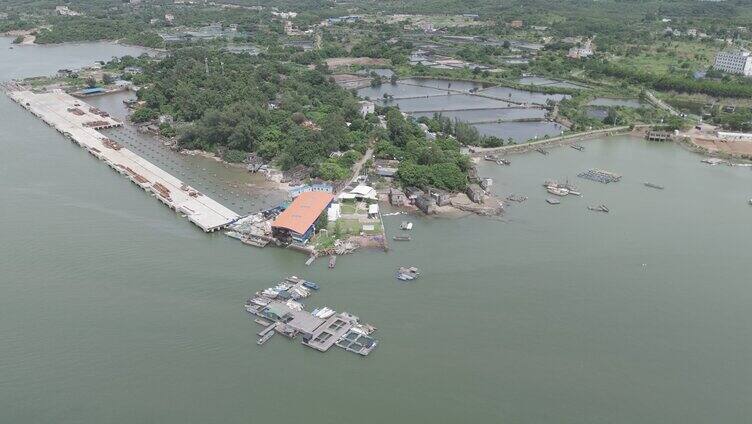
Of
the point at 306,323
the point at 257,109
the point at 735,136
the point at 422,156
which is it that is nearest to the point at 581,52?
the point at 735,136

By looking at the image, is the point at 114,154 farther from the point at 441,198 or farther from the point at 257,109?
the point at 441,198

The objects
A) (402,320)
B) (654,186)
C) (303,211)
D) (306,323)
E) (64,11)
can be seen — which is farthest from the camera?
(64,11)

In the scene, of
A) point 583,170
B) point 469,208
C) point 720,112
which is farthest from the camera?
point 720,112

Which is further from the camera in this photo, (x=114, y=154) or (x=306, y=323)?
(x=114, y=154)

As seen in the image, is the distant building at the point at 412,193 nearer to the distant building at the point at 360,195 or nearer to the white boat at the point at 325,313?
the distant building at the point at 360,195

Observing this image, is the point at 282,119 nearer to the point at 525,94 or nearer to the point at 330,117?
the point at 330,117

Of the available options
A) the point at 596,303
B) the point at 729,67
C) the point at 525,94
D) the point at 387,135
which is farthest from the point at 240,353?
the point at 729,67
